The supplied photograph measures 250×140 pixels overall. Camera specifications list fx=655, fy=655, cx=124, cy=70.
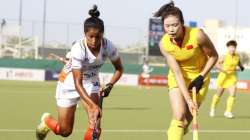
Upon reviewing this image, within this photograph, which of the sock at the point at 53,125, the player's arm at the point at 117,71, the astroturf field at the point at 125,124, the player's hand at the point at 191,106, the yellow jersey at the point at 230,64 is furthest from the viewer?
the yellow jersey at the point at 230,64

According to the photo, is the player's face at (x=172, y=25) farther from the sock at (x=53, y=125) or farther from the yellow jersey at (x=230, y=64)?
the yellow jersey at (x=230, y=64)

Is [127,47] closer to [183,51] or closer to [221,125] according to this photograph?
[221,125]

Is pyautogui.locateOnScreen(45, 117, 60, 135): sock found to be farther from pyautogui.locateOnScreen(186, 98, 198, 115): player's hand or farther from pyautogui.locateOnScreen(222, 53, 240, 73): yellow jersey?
pyautogui.locateOnScreen(222, 53, 240, 73): yellow jersey

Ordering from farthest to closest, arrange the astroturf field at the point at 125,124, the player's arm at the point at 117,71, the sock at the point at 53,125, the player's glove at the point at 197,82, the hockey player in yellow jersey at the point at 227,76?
the hockey player in yellow jersey at the point at 227,76 → the astroturf field at the point at 125,124 → the sock at the point at 53,125 → the player's arm at the point at 117,71 → the player's glove at the point at 197,82

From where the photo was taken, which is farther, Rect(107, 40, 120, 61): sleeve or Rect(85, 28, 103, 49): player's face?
Rect(107, 40, 120, 61): sleeve

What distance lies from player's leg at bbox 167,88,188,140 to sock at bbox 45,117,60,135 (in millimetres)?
2090

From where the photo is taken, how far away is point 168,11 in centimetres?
729

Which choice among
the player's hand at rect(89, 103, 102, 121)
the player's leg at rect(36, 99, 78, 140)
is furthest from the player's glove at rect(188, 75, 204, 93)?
the player's leg at rect(36, 99, 78, 140)

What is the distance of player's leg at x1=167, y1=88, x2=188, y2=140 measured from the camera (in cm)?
737

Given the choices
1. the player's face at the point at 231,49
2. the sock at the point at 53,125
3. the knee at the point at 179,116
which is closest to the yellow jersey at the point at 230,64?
the player's face at the point at 231,49

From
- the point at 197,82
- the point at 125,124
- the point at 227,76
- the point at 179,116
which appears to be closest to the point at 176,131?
the point at 179,116

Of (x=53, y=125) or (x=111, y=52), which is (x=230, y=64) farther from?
(x=111, y=52)

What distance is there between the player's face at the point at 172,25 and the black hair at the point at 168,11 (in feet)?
0.13

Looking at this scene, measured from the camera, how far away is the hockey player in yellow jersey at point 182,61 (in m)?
7.32
